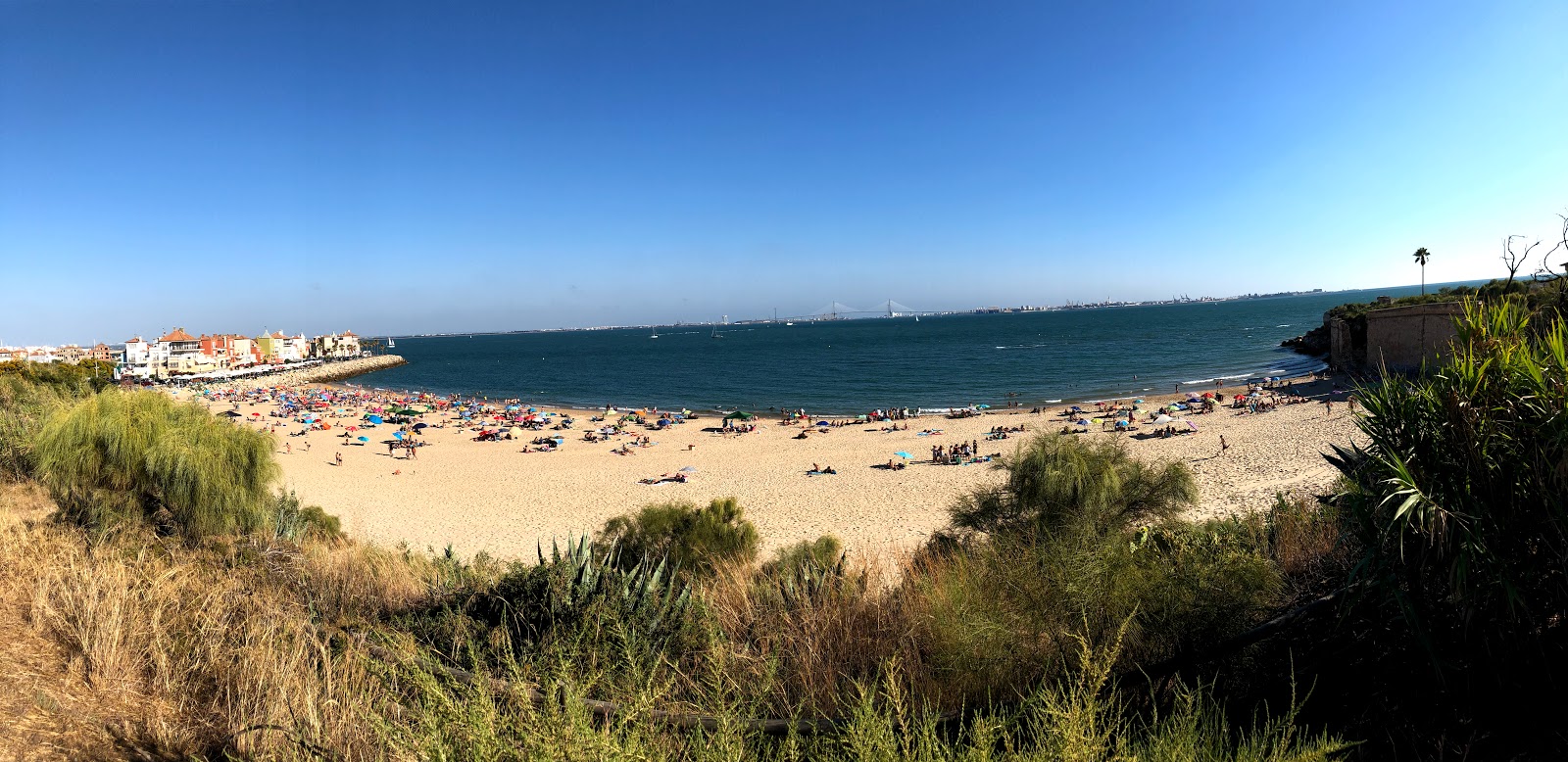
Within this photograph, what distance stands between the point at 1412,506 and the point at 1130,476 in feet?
24.2

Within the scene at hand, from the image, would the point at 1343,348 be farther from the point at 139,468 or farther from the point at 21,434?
the point at 21,434

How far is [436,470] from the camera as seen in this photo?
26.5 m

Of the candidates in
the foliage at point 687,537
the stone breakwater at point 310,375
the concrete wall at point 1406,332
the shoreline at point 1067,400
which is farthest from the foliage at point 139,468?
the stone breakwater at point 310,375

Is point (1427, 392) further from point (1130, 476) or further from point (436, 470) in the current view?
point (436, 470)

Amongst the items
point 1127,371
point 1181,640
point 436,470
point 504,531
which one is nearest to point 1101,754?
point 1181,640

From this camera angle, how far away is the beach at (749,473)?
16.5 meters

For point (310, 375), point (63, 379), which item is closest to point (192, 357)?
point (310, 375)

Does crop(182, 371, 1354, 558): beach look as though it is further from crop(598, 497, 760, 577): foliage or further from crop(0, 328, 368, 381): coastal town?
crop(0, 328, 368, 381): coastal town

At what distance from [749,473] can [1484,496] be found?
74.2 ft

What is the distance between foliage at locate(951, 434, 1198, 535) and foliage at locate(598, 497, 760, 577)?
3.21m

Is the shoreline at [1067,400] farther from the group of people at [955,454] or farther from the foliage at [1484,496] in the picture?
the foliage at [1484,496]

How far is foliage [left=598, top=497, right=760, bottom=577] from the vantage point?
7785 mm

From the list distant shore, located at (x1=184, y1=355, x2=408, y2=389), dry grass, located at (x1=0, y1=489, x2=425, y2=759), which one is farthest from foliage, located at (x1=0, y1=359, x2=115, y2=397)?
distant shore, located at (x1=184, y1=355, x2=408, y2=389)

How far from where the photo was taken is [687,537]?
8.27 meters
